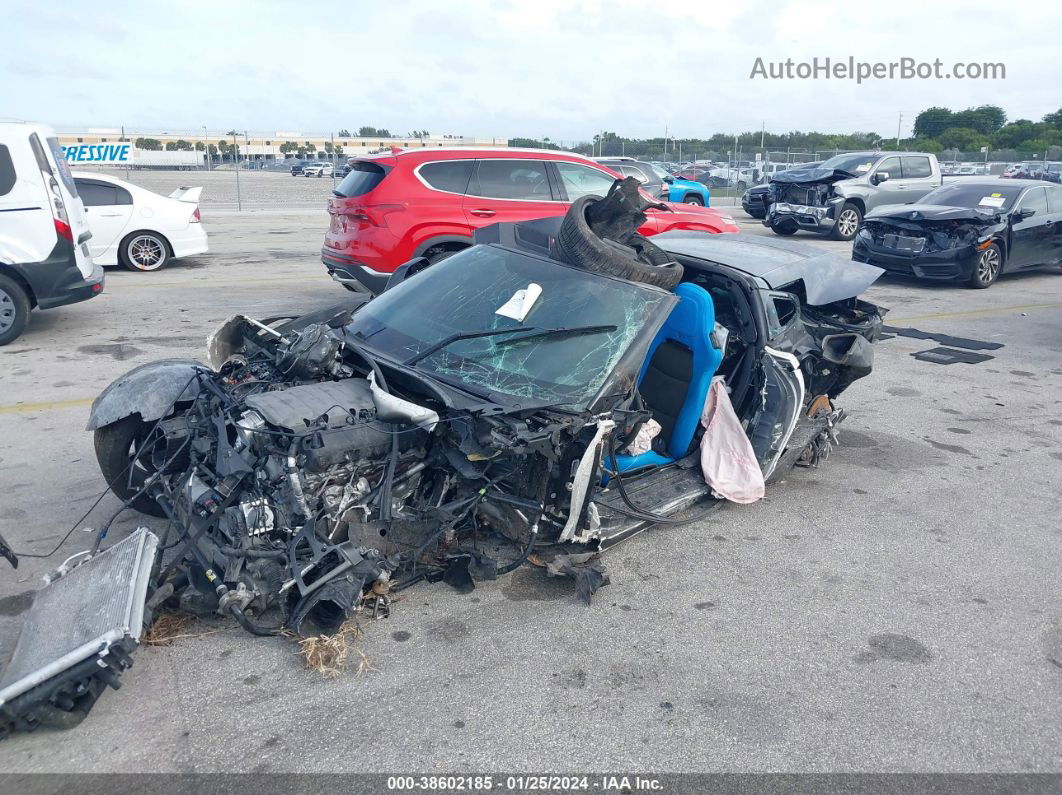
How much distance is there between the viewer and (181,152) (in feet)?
154

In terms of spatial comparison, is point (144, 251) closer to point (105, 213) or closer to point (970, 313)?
point (105, 213)

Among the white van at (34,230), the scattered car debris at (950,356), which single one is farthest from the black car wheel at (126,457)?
the scattered car debris at (950,356)

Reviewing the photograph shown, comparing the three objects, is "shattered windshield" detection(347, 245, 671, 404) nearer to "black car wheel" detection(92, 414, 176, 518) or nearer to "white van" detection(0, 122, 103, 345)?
"black car wheel" detection(92, 414, 176, 518)

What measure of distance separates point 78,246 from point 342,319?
499 centimetres

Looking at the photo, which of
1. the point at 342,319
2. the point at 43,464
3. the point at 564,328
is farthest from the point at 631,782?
the point at 43,464

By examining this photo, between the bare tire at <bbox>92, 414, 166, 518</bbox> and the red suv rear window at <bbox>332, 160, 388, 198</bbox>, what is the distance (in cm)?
558

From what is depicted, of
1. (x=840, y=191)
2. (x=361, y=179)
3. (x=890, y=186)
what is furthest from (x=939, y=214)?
(x=361, y=179)

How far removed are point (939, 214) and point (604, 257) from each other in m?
9.80

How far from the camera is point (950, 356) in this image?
9062 millimetres

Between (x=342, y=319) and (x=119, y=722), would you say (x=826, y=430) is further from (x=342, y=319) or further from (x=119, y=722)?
(x=119, y=722)

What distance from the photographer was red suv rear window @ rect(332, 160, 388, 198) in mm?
9547

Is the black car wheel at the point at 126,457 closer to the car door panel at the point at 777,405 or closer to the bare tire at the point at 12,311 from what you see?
the car door panel at the point at 777,405

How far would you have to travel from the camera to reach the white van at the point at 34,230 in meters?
8.09

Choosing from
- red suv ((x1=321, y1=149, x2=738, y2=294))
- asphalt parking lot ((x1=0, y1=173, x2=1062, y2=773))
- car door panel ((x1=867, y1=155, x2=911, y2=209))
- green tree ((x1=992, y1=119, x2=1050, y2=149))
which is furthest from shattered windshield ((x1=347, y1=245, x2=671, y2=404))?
green tree ((x1=992, y1=119, x2=1050, y2=149))
